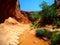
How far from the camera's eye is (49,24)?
18984 millimetres

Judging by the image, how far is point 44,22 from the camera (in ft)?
64.7

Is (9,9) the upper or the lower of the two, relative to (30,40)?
upper

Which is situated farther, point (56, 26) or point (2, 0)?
point (2, 0)

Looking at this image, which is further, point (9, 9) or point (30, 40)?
point (9, 9)

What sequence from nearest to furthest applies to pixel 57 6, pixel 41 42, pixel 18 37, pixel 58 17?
pixel 41 42
pixel 18 37
pixel 58 17
pixel 57 6

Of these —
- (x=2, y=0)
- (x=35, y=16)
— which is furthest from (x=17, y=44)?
(x=2, y=0)

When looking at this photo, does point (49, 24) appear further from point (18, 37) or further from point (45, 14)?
point (18, 37)

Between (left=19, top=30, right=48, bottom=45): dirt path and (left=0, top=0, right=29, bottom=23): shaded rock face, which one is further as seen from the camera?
(left=0, top=0, right=29, bottom=23): shaded rock face

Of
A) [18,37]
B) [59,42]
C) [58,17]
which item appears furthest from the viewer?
[58,17]

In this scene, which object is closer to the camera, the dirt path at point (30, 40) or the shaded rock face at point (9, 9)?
the dirt path at point (30, 40)

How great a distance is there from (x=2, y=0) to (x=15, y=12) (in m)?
2.90

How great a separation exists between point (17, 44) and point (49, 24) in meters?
5.68

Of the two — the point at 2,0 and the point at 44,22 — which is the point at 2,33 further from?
the point at 2,0

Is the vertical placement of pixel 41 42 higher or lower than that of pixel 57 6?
lower
